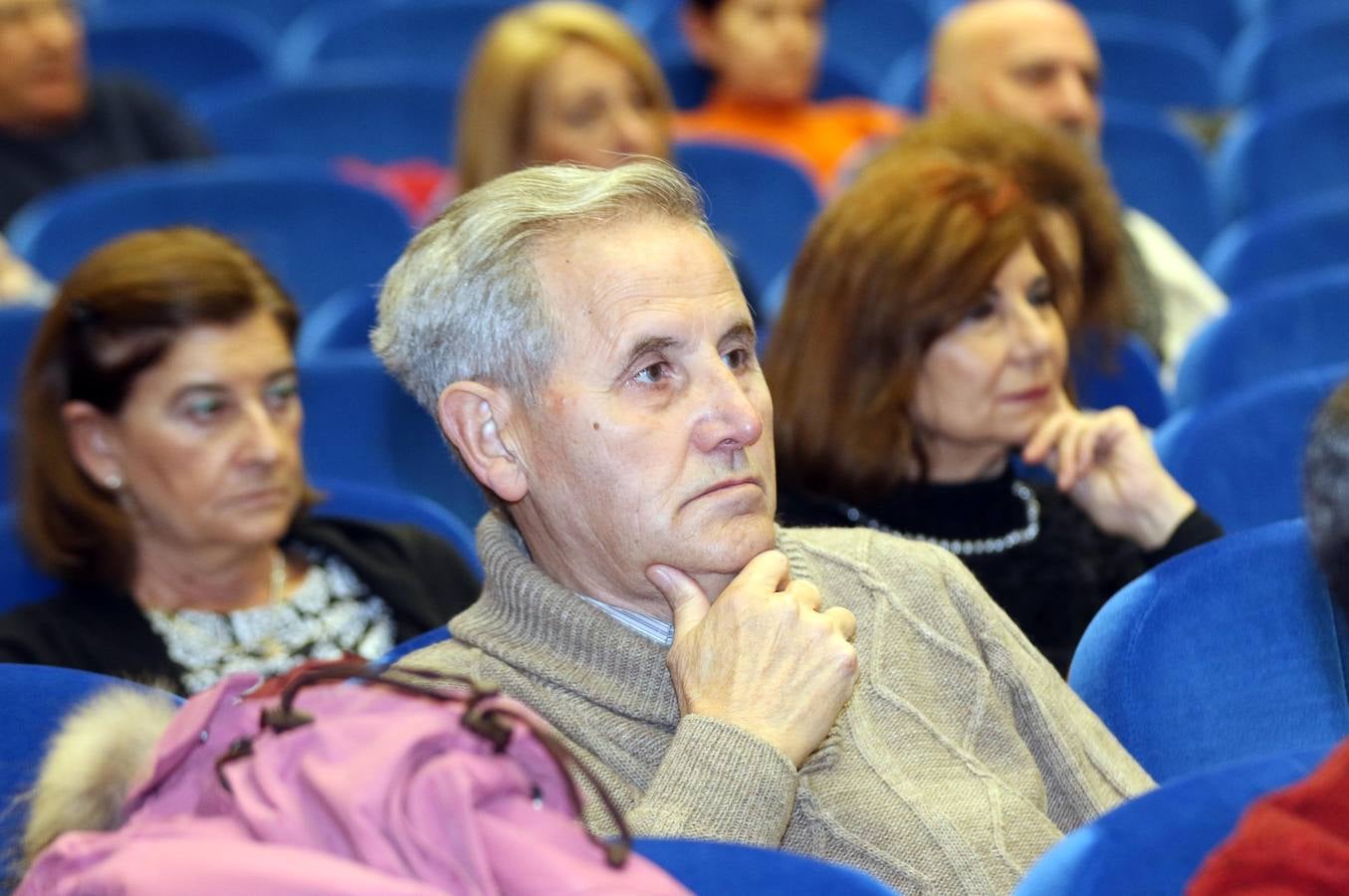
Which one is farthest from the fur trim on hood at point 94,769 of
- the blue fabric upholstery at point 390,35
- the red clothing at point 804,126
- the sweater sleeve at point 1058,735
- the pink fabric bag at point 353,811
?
the blue fabric upholstery at point 390,35

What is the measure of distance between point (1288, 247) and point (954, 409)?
4.32 ft

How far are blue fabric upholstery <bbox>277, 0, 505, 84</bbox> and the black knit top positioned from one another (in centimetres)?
308

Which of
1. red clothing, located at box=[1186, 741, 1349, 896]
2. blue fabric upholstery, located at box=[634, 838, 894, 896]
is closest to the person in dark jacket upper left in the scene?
blue fabric upholstery, located at box=[634, 838, 894, 896]

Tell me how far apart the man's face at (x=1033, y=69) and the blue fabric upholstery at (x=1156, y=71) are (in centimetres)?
119

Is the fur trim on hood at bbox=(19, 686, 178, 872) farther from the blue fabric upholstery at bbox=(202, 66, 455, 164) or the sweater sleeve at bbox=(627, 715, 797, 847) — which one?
the blue fabric upholstery at bbox=(202, 66, 455, 164)

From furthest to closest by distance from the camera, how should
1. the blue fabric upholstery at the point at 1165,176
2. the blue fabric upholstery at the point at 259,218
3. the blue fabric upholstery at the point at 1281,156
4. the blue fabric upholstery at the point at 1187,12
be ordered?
the blue fabric upholstery at the point at 1187,12, the blue fabric upholstery at the point at 1281,156, the blue fabric upholstery at the point at 1165,176, the blue fabric upholstery at the point at 259,218

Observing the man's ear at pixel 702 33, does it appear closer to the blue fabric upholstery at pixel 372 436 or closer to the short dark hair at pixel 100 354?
the blue fabric upholstery at pixel 372 436

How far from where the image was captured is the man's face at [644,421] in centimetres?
172

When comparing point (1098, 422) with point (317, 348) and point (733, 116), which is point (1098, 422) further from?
Answer: point (733, 116)

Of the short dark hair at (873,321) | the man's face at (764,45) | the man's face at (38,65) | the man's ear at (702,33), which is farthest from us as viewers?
the man's ear at (702,33)

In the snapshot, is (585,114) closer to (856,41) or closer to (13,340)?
(13,340)

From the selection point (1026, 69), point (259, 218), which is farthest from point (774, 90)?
point (259, 218)

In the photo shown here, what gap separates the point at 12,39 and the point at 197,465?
2.01 metres

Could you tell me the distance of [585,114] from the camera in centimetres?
379
